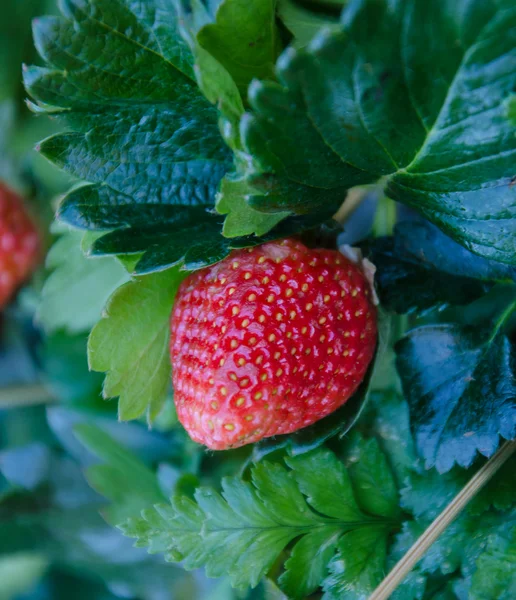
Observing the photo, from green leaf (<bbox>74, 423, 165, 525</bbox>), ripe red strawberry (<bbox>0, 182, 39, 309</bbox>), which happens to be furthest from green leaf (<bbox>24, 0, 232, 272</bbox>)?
ripe red strawberry (<bbox>0, 182, 39, 309</bbox>)

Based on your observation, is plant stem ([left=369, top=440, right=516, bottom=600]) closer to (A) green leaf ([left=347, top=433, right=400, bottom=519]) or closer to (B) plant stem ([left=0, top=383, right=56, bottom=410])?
(A) green leaf ([left=347, top=433, right=400, bottom=519])

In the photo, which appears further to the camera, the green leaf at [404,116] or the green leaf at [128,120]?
the green leaf at [128,120]

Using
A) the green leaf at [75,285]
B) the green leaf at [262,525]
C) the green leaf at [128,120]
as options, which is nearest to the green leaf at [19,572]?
the green leaf at [75,285]

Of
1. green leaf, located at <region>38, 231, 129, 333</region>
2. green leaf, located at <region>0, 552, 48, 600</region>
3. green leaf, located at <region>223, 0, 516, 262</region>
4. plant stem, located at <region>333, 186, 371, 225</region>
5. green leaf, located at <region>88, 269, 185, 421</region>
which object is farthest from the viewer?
green leaf, located at <region>0, 552, 48, 600</region>

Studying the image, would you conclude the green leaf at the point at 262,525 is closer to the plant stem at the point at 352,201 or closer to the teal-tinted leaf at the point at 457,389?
the teal-tinted leaf at the point at 457,389

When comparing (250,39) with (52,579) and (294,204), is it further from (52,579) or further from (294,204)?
(52,579)

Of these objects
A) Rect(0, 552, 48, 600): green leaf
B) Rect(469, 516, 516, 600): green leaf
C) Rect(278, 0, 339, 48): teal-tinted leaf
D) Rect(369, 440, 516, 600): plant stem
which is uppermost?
Rect(278, 0, 339, 48): teal-tinted leaf
